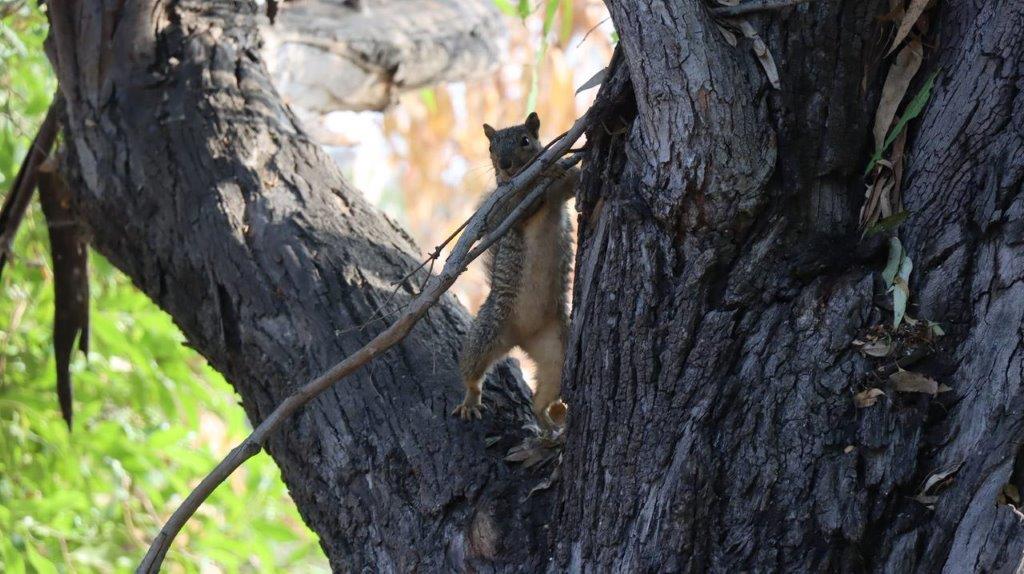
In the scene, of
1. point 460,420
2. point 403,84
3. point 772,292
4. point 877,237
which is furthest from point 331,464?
point 403,84

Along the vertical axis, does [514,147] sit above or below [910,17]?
above

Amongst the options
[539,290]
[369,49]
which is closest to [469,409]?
[539,290]

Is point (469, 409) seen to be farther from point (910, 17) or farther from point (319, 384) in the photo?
point (910, 17)

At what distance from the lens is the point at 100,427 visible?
4.08 m

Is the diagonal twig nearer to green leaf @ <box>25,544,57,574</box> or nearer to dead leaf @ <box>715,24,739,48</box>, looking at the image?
green leaf @ <box>25,544,57,574</box>

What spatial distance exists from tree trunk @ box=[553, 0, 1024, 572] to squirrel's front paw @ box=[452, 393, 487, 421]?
41 cm

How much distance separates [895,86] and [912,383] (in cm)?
51

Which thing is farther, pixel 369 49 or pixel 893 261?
pixel 369 49

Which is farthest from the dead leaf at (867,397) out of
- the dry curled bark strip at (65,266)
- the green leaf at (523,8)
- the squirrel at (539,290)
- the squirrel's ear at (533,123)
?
the dry curled bark strip at (65,266)

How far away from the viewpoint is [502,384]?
8.90 ft

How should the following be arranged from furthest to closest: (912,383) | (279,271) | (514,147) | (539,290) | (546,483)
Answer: (514,147), (539,290), (279,271), (546,483), (912,383)

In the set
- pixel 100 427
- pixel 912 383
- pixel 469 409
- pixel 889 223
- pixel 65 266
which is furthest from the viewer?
pixel 100 427

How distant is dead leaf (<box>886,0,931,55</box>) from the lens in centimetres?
181

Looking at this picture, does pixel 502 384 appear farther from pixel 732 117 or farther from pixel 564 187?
pixel 732 117
